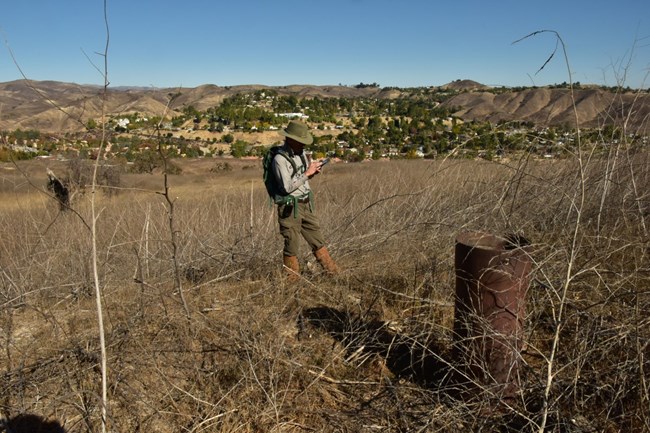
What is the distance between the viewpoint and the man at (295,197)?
4137 millimetres

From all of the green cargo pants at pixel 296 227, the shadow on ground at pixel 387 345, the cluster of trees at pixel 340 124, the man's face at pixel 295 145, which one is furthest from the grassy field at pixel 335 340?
the cluster of trees at pixel 340 124

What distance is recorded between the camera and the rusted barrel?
7.21 feet

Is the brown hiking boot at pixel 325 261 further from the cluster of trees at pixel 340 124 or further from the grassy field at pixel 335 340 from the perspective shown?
the cluster of trees at pixel 340 124

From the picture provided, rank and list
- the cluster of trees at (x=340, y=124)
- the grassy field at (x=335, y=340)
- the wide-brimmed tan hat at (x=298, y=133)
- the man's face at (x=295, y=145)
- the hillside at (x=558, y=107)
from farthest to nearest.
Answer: the cluster of trees at (x=340, y=124) < the man's face at (x=295, y=145) < the wide-brimmed tan hat at (x=298, y=133) < the hillside at (x=558, y=107) < the grassy field at (x=335, y=340)

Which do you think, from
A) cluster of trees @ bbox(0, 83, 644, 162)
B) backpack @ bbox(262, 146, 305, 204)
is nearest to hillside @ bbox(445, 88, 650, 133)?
backpack @ bbox(262, 146, 305, 204)

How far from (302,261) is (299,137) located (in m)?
1.44

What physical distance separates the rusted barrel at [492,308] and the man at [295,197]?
6.49ft

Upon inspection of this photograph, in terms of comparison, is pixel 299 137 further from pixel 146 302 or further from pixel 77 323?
pixel 77 323

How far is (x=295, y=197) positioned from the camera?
4.29 meters

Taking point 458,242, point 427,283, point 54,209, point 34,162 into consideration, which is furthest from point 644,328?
point 34,162

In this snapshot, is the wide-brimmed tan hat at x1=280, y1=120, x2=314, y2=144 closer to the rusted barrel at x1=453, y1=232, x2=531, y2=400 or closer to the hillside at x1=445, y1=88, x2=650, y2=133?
the hillside at x1=445, y1=88, x2=650, y2=133

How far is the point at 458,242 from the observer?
2408 mm

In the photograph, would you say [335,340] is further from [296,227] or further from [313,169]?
[313,169]

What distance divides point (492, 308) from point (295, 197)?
2.37 meters
